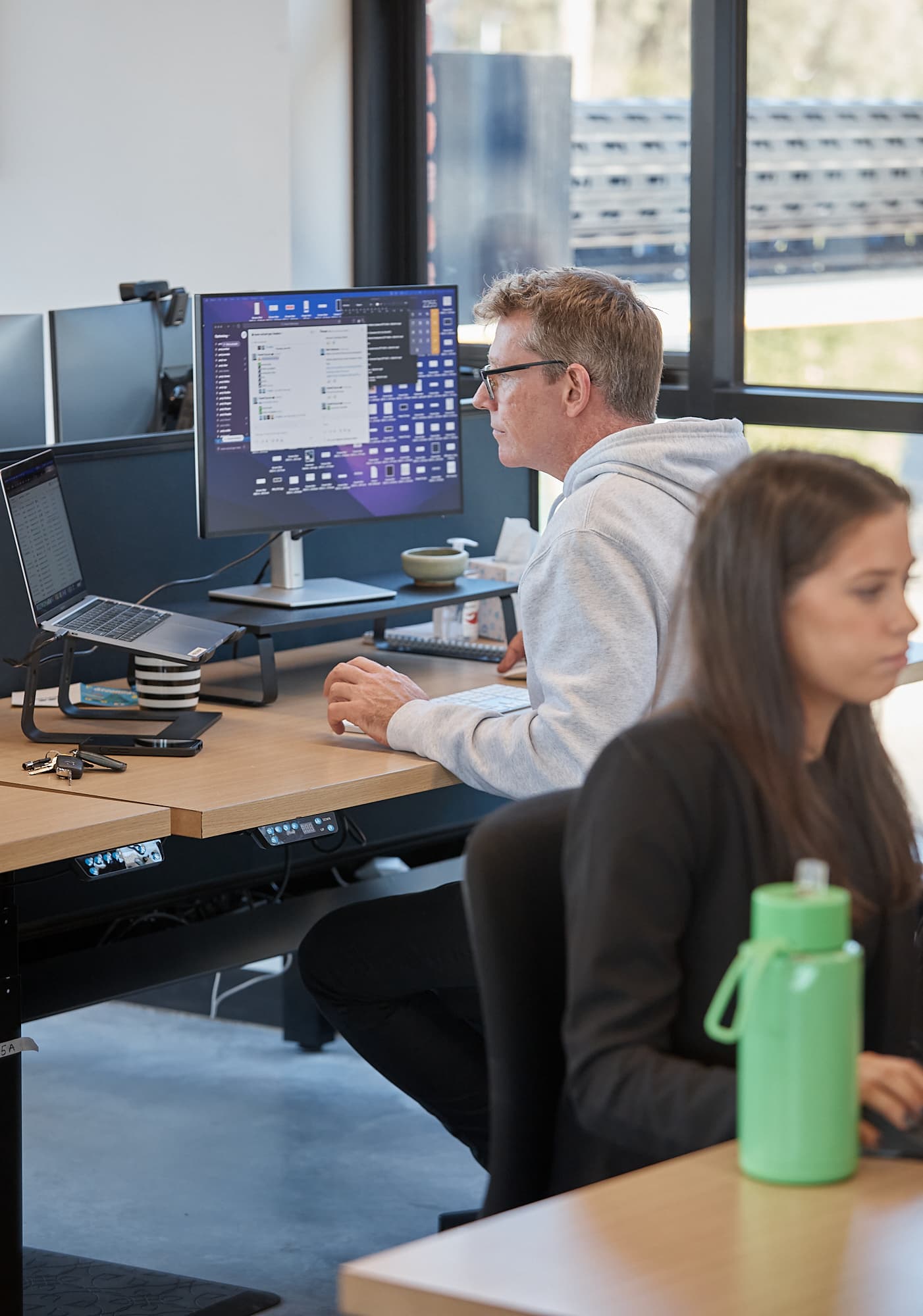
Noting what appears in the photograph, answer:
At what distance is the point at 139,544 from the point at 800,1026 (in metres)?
1.98

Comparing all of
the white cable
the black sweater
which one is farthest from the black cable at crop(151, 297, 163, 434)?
the black sweater

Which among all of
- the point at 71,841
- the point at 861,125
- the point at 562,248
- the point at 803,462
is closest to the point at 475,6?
the point at 562,248

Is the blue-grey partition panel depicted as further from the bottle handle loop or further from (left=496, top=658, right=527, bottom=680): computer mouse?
the bottle handle loop

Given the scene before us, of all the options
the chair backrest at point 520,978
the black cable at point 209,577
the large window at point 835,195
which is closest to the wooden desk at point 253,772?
the black cable at point 209,577

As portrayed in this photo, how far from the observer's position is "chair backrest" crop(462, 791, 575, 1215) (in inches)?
56.5

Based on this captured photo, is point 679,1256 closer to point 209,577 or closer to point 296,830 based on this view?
point 296,830

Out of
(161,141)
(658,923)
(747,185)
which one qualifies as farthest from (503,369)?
(161,141)

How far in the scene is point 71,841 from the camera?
2.01m

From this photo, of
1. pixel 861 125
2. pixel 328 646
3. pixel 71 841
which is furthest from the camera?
pixel 861 125

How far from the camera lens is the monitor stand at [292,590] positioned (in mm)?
2805

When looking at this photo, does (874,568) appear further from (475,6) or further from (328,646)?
(475,6)

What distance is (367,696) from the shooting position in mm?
2447

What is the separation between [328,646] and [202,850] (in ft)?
1.39

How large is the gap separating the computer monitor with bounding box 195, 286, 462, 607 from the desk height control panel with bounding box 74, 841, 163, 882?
0.69 m
